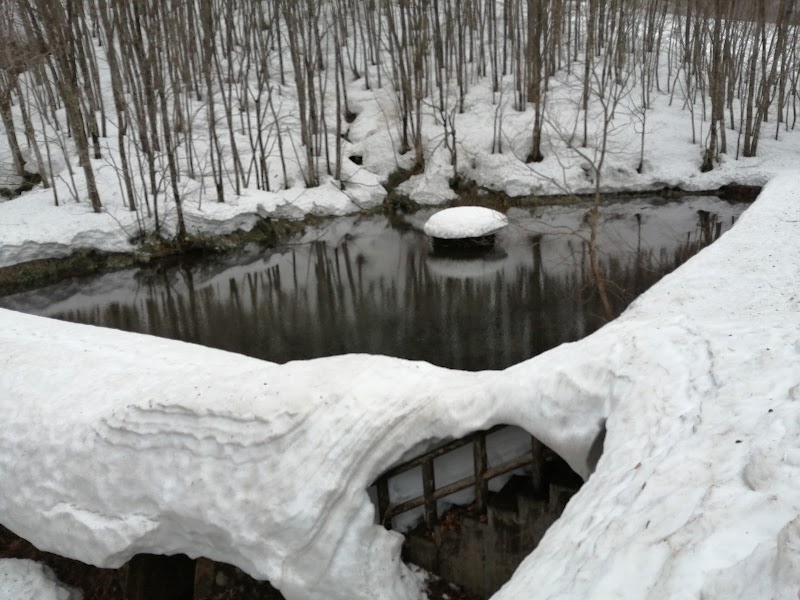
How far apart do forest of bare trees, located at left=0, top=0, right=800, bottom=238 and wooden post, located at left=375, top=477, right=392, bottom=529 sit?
37.4 feet

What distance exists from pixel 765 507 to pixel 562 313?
7985mm

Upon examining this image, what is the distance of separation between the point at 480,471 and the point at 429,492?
0.39 metres

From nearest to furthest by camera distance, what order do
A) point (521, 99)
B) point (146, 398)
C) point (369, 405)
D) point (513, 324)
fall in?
point (369, 405)
point (146, 398)
point (513, 324)
point (521, 99)

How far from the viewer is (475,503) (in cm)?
465

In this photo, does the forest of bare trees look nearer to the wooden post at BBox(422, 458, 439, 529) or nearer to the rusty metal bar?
the rusty metal bar

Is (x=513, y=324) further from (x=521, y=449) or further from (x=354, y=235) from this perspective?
(x=354, y=235)

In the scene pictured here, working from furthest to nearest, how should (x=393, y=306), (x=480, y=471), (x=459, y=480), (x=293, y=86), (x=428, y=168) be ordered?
(x=293, y=86)
(x=428, y=168)
(x=393, y=306)
(x=459, y=480)
(x=480, y=471)

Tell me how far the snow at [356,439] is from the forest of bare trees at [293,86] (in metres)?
10.4

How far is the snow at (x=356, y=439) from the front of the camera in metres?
2.83

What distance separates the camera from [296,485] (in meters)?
4.22

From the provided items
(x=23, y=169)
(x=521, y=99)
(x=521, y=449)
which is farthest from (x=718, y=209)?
(x=23, y=169)

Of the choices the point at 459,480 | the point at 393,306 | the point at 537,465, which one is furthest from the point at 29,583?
the point at 393,306

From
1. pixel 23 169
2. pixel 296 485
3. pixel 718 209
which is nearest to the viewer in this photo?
pixel 296 485

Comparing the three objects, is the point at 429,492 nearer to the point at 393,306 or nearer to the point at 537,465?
the point at 537,465
